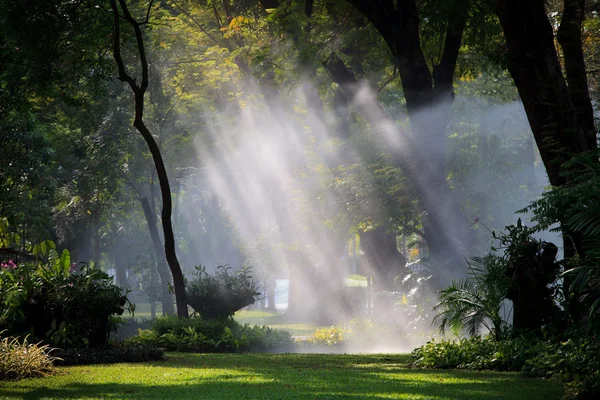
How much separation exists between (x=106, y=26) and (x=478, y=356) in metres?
9.87

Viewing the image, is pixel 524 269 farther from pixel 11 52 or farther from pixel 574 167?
pixel 11 52

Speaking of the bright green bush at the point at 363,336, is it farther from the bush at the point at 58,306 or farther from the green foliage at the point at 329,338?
the bush at the point at 58,306

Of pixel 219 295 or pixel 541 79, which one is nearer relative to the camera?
pixel 541 79

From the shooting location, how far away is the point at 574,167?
34.7ft

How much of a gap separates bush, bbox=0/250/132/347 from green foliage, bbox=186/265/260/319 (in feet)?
20.0

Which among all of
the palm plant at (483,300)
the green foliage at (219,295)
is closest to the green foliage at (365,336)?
the green foliage at (219,295)

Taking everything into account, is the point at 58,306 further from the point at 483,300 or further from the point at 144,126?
→ the point at 483,300

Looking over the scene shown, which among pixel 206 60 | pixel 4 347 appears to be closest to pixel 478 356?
pixel 4 347

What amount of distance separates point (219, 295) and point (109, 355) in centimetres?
684

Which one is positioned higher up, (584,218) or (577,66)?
(577,66)

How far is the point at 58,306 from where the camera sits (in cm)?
1120

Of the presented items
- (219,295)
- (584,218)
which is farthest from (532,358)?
(219,295)

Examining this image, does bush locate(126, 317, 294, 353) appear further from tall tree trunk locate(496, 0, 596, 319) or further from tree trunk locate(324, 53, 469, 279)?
tall tree trunk locate(496, 0, 596, 319)

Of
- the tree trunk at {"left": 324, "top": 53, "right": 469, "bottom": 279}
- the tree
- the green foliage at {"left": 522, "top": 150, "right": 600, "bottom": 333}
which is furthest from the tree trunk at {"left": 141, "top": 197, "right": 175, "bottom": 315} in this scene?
the green foliage at {"left": 522, "top": 150, "right": 600, "bottom": 333}
